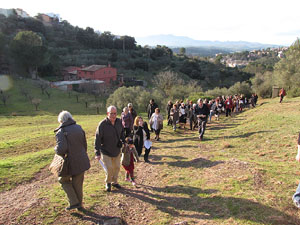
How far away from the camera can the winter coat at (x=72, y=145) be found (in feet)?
13.4

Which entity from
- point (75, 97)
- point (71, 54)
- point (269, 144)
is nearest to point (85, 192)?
point (269, 144)

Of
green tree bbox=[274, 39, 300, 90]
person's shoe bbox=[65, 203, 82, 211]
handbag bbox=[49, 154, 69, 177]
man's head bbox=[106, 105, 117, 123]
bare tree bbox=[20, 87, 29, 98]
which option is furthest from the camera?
bare tree bbox=[20, 87, 29, 98]

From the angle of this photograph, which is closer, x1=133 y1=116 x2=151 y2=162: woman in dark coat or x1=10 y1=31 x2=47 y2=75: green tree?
x1=133 y1=116 x2=151 y2=162: woman in dark coat

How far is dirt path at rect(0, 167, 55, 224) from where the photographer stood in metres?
4.53

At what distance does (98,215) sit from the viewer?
446 centimetres

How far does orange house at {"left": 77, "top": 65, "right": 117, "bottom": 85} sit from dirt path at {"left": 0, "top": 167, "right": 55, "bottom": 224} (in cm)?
5213

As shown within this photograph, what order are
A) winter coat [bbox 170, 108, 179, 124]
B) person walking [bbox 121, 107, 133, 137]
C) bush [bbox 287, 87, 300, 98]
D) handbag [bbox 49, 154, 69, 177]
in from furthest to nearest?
1. bush [bbox 287, 87, 300, 98]
2. winter coat [bbox 170, 108, 179, 124]
3. person walking [bbox 121, 107, 133, 137]
4. handbag [bbox 49, 154, 69, 177]

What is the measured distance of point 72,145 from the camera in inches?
165

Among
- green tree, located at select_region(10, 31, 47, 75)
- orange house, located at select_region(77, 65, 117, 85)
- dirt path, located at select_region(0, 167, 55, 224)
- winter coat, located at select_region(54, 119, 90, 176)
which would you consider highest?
green tree, located at select_region(10, 31, 47, 75)

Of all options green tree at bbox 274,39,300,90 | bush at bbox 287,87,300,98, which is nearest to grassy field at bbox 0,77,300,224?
bush at bbox 287,87,300,98

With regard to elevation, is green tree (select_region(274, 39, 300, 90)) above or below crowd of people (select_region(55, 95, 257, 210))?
above

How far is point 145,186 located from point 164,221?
1.71 m

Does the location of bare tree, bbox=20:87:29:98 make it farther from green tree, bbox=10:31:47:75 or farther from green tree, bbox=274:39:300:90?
green tree, bbox=274:39:300:90

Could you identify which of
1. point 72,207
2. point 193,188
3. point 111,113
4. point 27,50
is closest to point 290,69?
point 193,188
